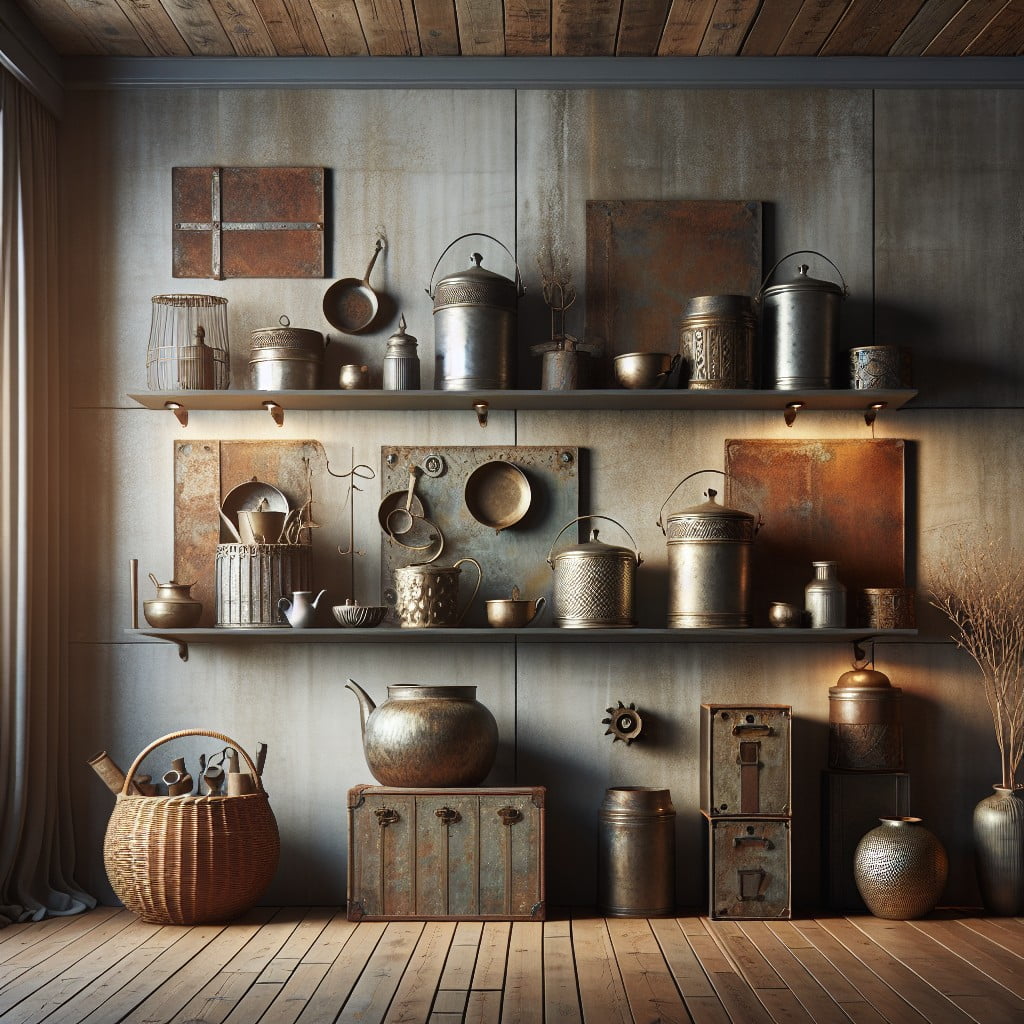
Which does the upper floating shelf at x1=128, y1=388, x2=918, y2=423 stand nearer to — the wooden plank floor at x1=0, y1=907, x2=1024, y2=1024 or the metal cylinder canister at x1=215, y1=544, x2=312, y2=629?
the metal cylinder canister at x1=215, y1=544, x2=312, y2=629

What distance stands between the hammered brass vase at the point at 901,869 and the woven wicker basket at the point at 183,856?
2.25m

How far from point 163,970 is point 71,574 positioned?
5.83 ft

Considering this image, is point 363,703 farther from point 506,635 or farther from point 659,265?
point 659,265

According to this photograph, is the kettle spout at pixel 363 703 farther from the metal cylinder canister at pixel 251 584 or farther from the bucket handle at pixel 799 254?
the bucket handle at pixel 799 254

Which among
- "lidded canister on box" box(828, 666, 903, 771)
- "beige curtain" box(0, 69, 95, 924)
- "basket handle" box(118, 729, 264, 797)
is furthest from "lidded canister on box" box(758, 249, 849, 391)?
"beige curtain" box(0, 69, 95, 924)

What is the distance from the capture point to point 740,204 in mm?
4789

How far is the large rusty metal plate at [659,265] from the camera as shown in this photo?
4.78 metres

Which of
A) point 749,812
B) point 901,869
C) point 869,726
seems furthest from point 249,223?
point 901,869

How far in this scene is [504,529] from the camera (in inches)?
187

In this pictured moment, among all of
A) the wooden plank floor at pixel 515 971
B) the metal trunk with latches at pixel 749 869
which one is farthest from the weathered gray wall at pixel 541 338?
the wooden plank floor at pixel 515 971

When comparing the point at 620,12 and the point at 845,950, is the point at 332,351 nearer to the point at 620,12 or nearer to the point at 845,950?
the point at 620,12

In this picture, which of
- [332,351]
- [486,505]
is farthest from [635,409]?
[332,351]

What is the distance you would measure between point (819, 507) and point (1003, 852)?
1.47m

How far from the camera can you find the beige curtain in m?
4.31
